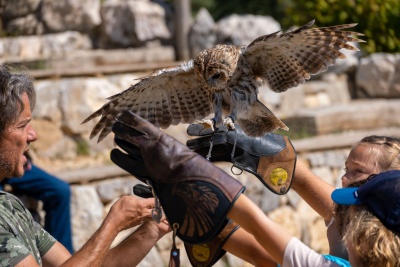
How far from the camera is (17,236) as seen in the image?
257 centimetres

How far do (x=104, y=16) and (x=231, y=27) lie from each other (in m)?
1.55

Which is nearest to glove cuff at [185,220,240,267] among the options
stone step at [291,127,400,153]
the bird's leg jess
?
the bird's leg jess

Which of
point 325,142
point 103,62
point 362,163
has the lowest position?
point 325,142

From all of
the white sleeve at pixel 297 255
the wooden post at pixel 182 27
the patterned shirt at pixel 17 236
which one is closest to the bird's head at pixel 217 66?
the patterned shirt at pixel 17 236

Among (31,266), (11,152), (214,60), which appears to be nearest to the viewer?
(31,266)

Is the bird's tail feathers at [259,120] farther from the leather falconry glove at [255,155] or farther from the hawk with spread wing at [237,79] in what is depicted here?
the leather falconry glove at [255,155]

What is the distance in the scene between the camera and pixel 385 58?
863 centimetres

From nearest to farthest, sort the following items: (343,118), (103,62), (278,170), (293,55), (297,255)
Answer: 1. (297,255)
2. (278,170)
3. (293,55)
4. (343,118)
5. (103,62)

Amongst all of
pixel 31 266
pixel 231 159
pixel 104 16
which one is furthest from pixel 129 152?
Answer: pixel 104 16

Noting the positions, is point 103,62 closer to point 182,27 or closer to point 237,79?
point 182,27

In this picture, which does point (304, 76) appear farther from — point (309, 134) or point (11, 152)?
point (309, 134)

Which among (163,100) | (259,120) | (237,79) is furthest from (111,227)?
(237,79)

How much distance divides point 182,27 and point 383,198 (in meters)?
7.02

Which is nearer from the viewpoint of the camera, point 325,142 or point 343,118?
point 325,142
